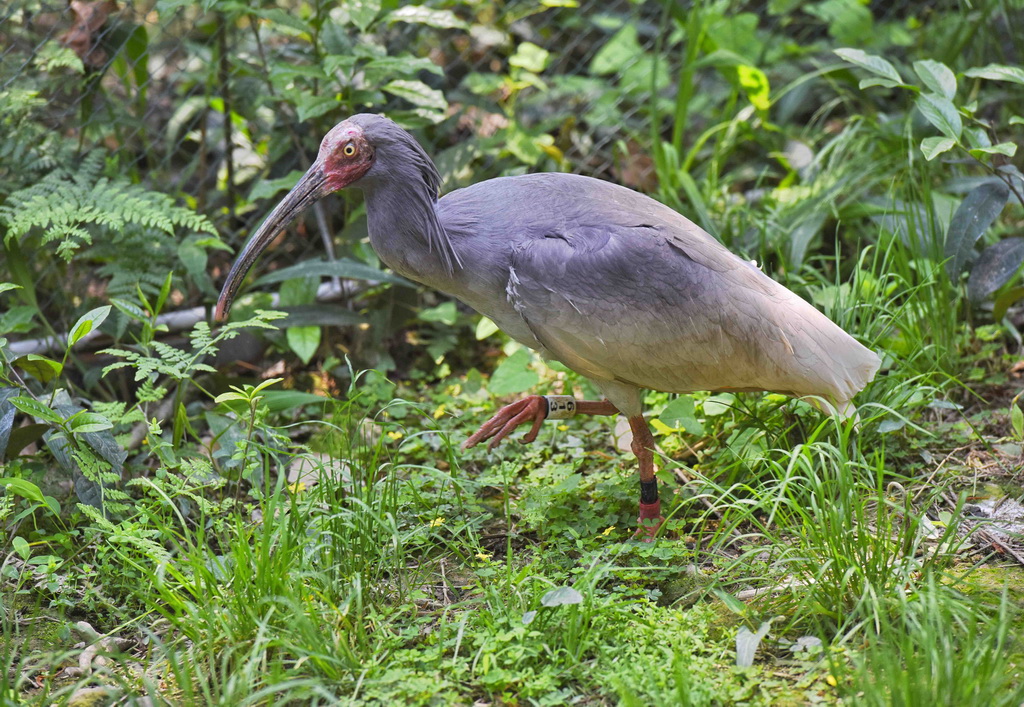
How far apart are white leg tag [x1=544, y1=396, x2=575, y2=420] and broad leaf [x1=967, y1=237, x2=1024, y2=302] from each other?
204cm

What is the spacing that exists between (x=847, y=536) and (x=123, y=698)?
2317mm

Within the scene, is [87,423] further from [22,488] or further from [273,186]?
[273,186]

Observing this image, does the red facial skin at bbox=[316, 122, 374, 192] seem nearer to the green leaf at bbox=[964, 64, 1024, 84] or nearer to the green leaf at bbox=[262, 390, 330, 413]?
the green leaf at bbox=[262, 390, 330, 413]

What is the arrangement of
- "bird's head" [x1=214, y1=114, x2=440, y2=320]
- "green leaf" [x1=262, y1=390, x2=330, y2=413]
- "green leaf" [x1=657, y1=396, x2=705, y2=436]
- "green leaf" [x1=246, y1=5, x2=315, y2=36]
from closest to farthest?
"bird's head" [x1=214, y1=114, x2=440, y2=320], "green leaf" [x1=657, y1=396, x2=705, y2=436], "green leaf" [x1=262, y1=390, x2=330, y2=413], "green leaf" [x1=246, y1=5, x2=315, y2=36]

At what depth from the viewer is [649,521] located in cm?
371

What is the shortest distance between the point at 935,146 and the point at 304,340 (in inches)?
122

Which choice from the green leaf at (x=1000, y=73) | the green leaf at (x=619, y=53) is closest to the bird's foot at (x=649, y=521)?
the green leaf at (x=1000, y=73)

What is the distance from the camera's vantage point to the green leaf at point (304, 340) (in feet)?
A: 15.7

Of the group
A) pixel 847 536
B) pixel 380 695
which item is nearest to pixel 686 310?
pixel 847 536

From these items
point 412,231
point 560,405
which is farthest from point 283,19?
point 560,405

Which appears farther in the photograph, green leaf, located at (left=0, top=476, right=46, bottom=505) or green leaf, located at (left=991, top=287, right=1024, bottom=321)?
green leaf, located at (left=991, top=287, right=1024, bottom=321)

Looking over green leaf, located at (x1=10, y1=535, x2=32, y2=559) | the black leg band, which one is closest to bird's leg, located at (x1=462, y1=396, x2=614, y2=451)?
the black leg band

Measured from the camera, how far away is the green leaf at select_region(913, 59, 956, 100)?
166 inches

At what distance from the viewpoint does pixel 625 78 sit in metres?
6.31
